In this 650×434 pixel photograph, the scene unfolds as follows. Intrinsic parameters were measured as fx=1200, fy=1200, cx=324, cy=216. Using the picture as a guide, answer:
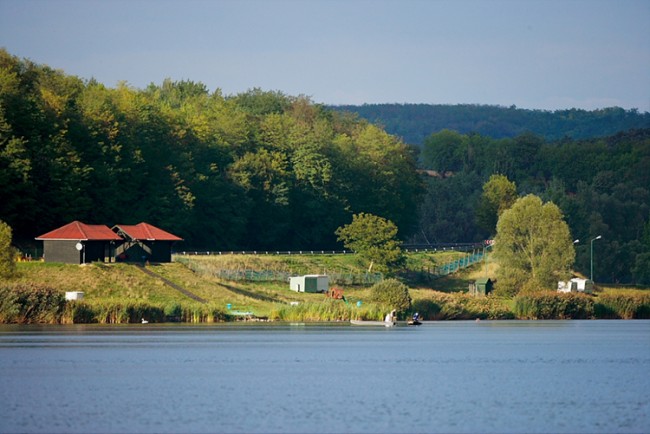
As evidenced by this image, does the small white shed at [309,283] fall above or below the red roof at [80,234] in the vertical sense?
below

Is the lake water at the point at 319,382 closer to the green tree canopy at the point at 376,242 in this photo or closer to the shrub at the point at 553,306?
the shrub at the point at 553,306

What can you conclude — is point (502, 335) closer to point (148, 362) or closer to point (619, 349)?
point (619, 349)

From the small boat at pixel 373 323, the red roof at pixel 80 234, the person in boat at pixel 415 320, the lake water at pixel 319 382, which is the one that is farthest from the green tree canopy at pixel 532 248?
the red roof at pixel 80 234

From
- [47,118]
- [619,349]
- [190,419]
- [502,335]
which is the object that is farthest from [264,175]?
[190,419]

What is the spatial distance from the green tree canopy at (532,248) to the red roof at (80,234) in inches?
1347

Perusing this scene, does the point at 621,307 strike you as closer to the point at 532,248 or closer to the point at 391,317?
the point at 532,248

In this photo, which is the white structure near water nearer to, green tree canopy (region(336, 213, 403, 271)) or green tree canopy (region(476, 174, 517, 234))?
green tree canopy (region(336, 213, 403, 271))

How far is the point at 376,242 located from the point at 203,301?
3602 cm

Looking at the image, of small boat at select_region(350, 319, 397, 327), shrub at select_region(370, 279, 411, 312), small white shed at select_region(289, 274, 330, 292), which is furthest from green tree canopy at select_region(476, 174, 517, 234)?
small boat at select_region(350, 319, 397, 327)

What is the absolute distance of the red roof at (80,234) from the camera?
295 ft

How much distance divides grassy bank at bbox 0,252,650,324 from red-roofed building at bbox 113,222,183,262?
2.00m

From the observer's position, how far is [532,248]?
106m

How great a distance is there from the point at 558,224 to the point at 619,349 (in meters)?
45.7

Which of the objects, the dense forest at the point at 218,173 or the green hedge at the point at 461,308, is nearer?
the green hedge at the point at 461,308
